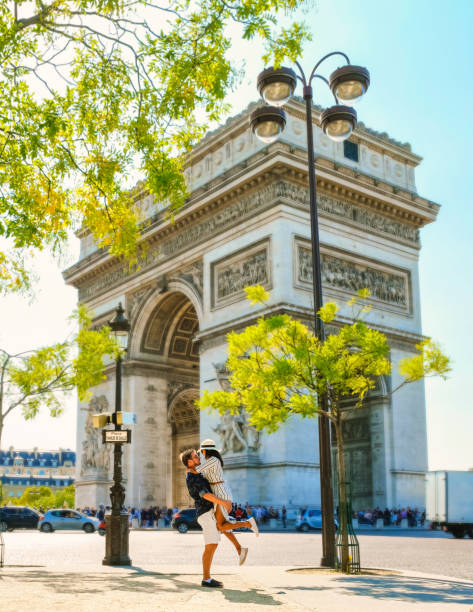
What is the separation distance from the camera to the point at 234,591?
8227mm

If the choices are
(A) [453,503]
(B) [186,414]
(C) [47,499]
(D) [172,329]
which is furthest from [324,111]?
(C) [47,499]

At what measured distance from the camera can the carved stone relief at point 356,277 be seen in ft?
98.4

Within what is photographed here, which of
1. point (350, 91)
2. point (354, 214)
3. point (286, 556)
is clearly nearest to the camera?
point (350, 91)

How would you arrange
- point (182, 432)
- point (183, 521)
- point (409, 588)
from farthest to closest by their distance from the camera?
1. point (182, 432)
2. point (183, 521)
3. point (409, 588)

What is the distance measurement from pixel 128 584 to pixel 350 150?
27.3m

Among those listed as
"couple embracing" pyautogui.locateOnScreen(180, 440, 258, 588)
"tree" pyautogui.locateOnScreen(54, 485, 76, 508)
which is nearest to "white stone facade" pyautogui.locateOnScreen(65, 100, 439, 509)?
"couple embracing" pyautogui.locateOnScreen(180, 440, 258, 588)

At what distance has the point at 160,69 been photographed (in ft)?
38.6

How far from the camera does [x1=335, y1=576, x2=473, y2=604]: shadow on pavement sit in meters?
7.88

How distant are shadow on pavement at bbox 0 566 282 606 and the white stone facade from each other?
17275mm

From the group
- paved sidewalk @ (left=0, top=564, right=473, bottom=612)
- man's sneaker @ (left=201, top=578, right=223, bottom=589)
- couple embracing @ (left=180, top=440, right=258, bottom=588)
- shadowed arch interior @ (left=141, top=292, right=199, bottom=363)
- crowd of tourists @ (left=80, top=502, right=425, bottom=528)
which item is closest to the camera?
paved sidewalk @ (left=0, top=564, right=473, bottom=612)

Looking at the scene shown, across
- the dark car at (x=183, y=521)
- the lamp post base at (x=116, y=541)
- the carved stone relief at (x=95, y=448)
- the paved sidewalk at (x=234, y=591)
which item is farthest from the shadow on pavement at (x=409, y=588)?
the carved stone relief at (x=95, y=448)

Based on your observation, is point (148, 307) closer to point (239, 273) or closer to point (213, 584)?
point (239, 273)

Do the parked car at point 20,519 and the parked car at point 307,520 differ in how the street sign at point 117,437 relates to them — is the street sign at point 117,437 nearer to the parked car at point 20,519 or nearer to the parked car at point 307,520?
the parked car at point 307,520

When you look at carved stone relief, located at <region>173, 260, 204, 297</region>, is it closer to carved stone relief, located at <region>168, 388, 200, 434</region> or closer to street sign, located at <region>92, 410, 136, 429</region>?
carved stone relief, located at <region>168, 388, 200, 434</region>
